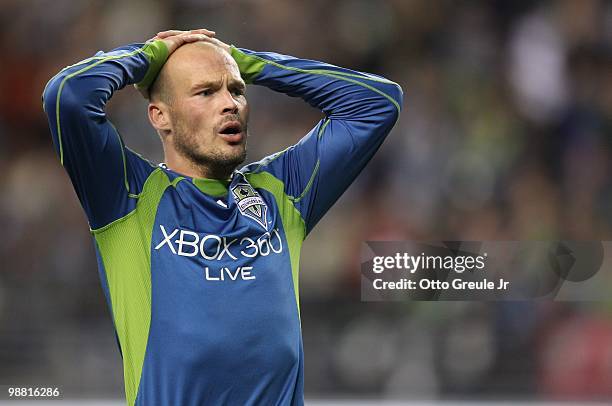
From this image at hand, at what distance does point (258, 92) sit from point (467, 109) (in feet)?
3.47

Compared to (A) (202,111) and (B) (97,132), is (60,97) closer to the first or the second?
(B) (97,132)

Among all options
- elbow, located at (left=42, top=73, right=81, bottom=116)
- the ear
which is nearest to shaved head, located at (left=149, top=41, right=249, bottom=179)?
the ear

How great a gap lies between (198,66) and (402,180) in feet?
8.76

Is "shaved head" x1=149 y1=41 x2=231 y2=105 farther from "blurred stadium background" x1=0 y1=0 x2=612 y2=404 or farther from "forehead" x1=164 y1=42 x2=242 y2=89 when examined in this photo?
"blurred stadium background" x1=0 y1=0 x2=612 y2=404

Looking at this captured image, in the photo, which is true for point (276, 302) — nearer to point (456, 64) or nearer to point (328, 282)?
point (328, 282)

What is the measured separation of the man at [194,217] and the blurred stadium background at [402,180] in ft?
6.76

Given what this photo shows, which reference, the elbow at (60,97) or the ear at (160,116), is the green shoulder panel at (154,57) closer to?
the ear at (160,116)

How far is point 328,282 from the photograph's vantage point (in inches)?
176

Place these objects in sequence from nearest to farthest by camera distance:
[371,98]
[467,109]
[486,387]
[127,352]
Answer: [127,352], [371,98], [486,387], [467,109]

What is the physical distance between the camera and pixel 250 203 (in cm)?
220

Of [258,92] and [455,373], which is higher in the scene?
[258,92]

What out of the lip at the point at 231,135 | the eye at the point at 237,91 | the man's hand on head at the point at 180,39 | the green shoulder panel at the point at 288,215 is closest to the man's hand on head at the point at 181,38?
the man's hand on head at the point at 180,39

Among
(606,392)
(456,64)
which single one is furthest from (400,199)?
(606,392)

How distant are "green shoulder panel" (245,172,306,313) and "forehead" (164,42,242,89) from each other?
0.24 metres
